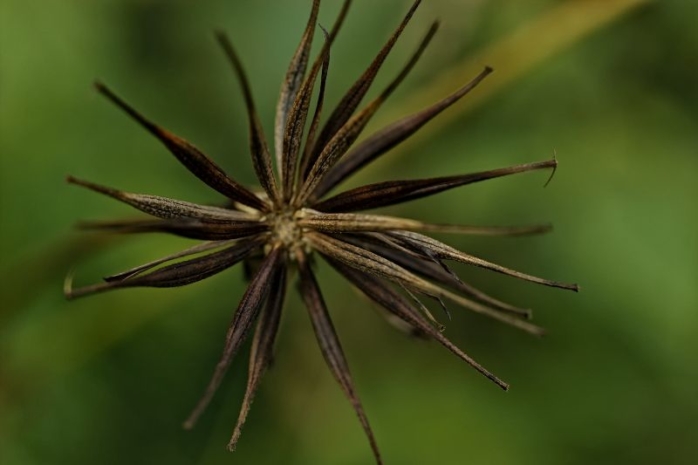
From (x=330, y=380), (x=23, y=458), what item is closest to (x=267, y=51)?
(x=330, y=380)

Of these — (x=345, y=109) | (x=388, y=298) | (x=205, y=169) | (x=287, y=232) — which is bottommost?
(x=388, y=298)

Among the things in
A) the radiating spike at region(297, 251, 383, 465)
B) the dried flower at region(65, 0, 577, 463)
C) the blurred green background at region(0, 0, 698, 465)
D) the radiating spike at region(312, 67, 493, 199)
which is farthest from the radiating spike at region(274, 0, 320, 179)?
the blurred green background at region(0, 0, 698, 465)

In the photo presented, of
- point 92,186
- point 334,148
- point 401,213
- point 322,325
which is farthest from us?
point 401,213

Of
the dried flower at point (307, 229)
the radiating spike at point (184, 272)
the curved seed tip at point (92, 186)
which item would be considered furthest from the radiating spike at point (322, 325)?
the curved seed tip at point (92, 186)

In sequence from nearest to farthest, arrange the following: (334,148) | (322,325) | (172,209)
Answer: (172,209)
(334,148)
(322,325)

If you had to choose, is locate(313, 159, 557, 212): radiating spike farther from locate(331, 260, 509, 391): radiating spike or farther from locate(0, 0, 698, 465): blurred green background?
locate(0, 0, 698, 465): blurred green background

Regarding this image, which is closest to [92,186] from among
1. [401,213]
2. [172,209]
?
[172,209]

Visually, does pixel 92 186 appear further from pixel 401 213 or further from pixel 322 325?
pixel 401 213
